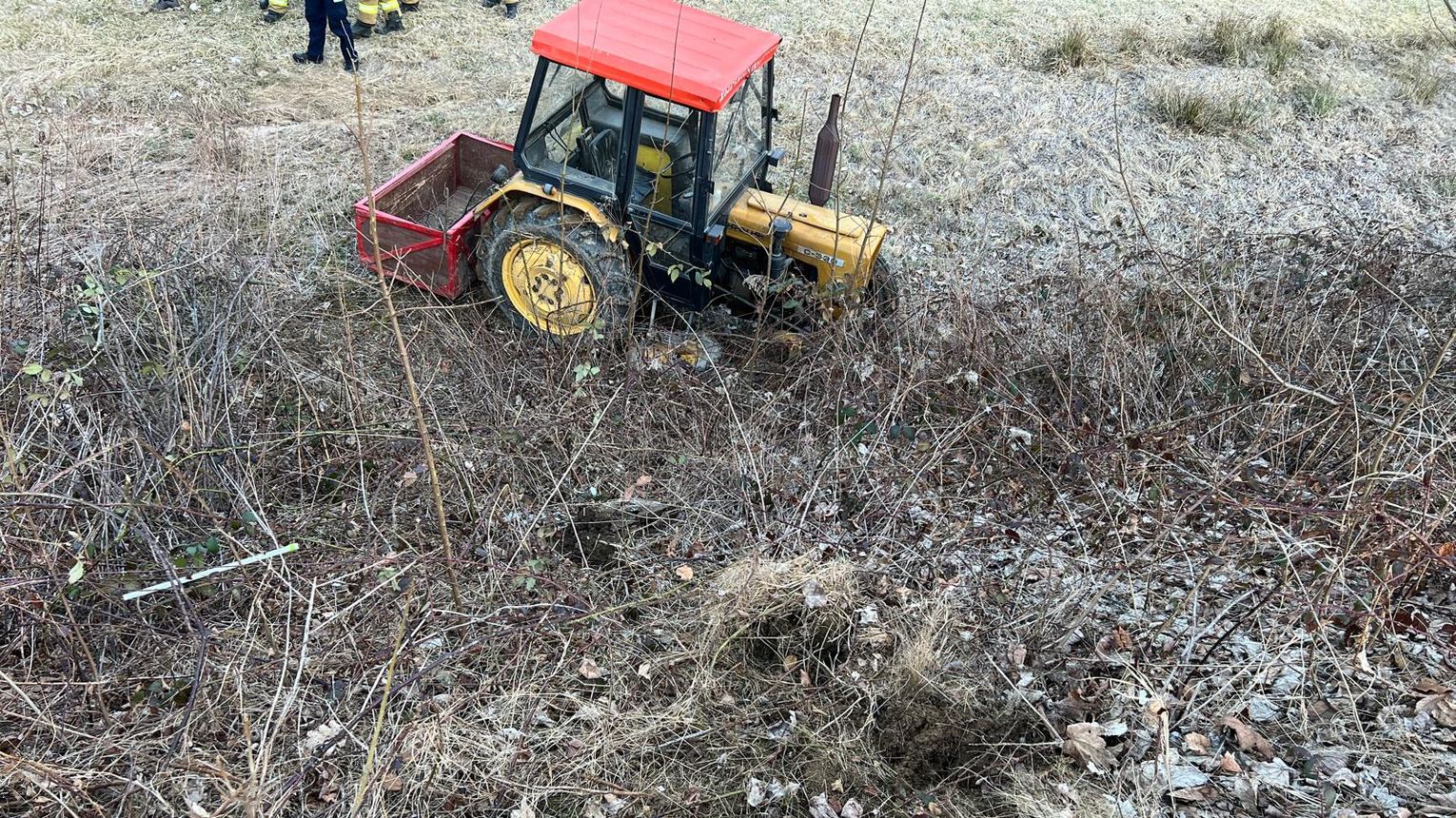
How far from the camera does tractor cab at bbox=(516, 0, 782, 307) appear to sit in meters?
4.12

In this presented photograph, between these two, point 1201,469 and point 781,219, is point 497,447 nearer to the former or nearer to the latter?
point 781,219

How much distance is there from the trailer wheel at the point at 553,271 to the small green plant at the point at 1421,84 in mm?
7179

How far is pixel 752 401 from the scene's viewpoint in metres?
4.40

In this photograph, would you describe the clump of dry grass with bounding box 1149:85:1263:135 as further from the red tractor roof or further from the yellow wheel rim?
the yellow wheel rim

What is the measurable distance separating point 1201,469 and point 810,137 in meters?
4.10

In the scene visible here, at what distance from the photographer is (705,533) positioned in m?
3.77

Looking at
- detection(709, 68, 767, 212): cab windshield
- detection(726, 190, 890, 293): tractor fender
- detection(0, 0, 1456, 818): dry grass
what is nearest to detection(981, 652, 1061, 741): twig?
detection(0, 0, 1456, 818): dry grass

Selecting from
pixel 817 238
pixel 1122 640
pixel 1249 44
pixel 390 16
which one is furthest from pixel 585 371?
pixel 1249 44

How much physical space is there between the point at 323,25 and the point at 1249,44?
786 cm

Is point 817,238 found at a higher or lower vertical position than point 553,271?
higher

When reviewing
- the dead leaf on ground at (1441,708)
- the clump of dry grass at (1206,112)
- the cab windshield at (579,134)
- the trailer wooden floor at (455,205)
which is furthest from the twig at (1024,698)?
the clump of dry grass at (1206,112)

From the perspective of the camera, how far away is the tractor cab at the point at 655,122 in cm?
412

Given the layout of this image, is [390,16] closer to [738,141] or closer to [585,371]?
[738,141]

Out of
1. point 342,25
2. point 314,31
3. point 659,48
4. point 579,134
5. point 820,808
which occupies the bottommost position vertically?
point 820,808
